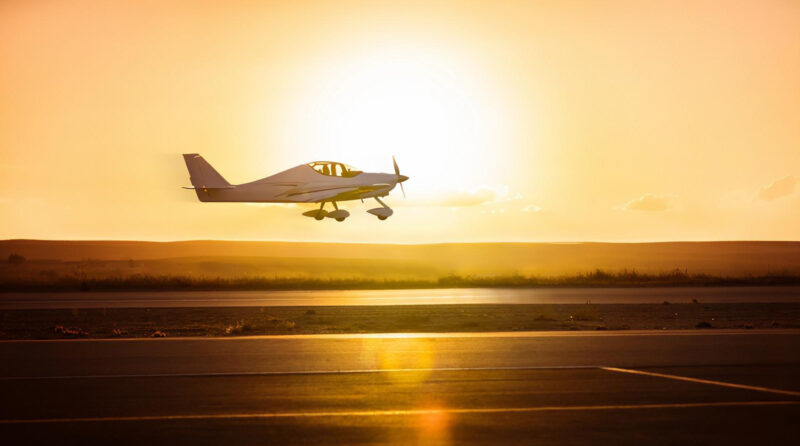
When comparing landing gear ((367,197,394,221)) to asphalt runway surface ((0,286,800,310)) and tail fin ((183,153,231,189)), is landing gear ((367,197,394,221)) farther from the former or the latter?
tail fin ((183,153,231,189))

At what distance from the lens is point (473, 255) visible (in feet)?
575

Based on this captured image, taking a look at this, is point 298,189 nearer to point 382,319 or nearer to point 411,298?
point 411,298

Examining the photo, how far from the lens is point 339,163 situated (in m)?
43.5

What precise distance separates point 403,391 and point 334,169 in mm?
29177

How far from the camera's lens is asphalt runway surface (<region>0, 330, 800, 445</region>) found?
1170 cm

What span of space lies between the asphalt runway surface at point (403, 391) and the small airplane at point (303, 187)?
20683 millimetres

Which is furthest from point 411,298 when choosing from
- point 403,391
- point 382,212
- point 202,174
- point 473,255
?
point 473,255

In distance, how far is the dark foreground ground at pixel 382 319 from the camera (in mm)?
29203

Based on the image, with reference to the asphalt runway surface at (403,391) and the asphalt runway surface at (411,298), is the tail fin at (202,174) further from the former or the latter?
the asphalt runway surface at (403,391)

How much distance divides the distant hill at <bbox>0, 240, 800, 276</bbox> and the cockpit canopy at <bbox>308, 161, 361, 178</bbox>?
88636 millimetres

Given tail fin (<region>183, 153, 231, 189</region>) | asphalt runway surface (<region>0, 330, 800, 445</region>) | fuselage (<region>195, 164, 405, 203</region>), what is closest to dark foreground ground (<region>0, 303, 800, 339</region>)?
asphalt runway surface (<region>0, 330, 800, 445</region>)

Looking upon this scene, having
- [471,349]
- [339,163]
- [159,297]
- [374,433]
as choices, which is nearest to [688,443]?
[374,433]

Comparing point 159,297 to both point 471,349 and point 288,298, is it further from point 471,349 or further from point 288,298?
point 471,349

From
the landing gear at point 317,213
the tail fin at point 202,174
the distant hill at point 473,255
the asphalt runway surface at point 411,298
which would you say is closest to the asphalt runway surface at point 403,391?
the asphalt runway surface at point 411,298
